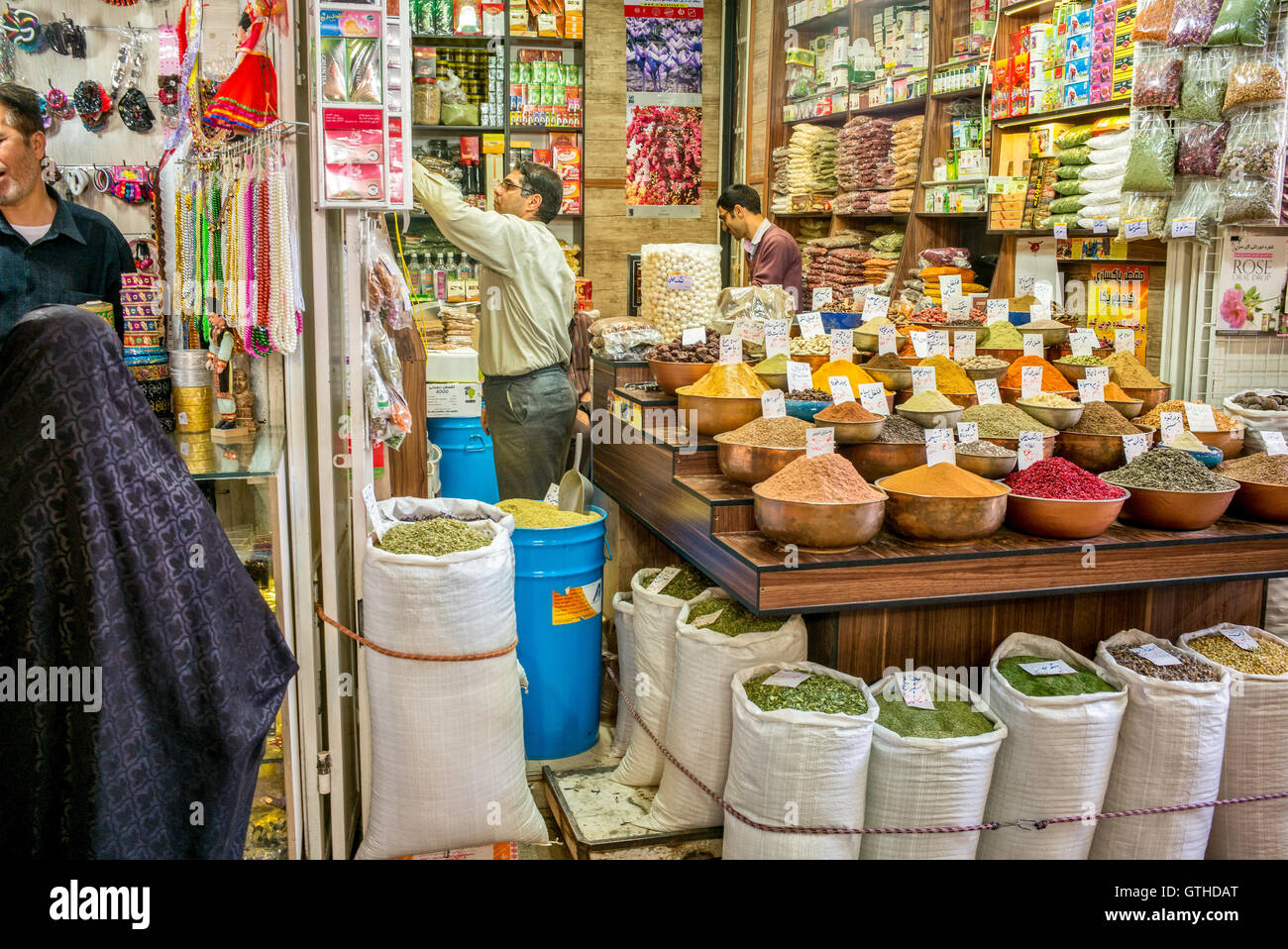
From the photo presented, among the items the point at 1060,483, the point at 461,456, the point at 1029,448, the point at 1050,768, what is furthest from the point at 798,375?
the point at 461,456

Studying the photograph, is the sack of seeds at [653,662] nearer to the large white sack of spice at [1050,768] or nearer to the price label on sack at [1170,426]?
the large white sack of spice at [1050,768]

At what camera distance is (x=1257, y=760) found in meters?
2.52

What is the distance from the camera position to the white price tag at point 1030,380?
3.28m

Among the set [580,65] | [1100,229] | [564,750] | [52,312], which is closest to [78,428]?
[52,312]

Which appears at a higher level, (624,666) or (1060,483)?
(1060,483)

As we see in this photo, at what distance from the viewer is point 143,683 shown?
1.39 meters

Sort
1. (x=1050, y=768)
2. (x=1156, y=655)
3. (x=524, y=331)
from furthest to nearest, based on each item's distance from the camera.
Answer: (x=524, y=331), (x=1156, y=655), (x=1050, y=768)

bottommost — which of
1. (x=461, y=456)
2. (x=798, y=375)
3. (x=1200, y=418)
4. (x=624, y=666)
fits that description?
(x=624, y=666)

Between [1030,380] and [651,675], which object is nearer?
[651,675]

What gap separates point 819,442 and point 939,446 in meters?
0.33

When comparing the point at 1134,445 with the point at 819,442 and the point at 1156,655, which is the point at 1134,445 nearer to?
the point at 1156,655

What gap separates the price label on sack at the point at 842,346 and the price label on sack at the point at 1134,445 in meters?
0.87
